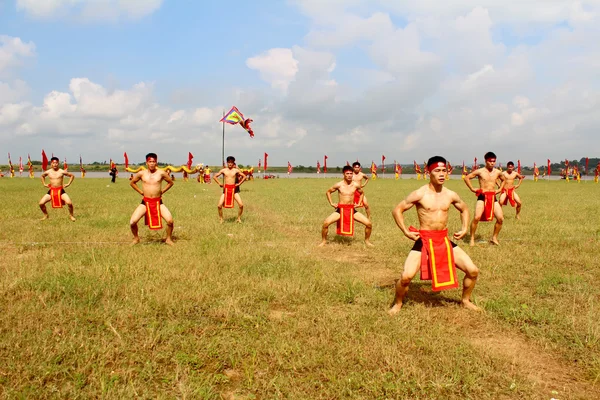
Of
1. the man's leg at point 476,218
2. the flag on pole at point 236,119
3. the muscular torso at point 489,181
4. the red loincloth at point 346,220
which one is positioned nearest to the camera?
the red loincloth at point 346,220

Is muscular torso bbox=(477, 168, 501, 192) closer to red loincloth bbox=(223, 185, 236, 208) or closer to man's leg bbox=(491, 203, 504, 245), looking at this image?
man's leg bbox=(491, 203, 504, 245)

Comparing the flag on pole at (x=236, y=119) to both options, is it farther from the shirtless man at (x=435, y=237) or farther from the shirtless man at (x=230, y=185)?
the shirtless man at (x=435, y=237)

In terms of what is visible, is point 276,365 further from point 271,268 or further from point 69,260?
point 69,260

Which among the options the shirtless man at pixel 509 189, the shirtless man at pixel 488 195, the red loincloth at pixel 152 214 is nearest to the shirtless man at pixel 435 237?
the shirtless man at pixel 488 195

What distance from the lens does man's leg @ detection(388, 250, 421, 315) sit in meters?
5.36

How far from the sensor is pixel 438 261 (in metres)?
5.53

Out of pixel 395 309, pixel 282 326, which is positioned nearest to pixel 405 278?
pixel 395 309

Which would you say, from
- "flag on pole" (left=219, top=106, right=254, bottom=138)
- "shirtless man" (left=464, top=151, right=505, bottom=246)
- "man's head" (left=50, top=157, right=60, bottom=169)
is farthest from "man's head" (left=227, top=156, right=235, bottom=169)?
"flag on pole" (left=219, top=106, right=254, bottom=138)

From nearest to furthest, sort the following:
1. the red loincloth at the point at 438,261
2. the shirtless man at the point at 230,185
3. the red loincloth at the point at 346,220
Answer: the red loincloth at the point at 438,261, the red loincloth at the point at 346,220, the shirtless man at the point at 230,185

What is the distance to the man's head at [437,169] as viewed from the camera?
562 cm

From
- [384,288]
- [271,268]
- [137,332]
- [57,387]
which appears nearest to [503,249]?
[384,288]

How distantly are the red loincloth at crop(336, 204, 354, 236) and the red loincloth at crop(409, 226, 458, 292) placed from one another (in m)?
4.48

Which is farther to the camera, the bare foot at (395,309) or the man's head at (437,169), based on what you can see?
the man's head at (437,169)

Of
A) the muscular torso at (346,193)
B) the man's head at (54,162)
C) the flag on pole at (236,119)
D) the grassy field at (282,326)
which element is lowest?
the grassy field at (282,326)
